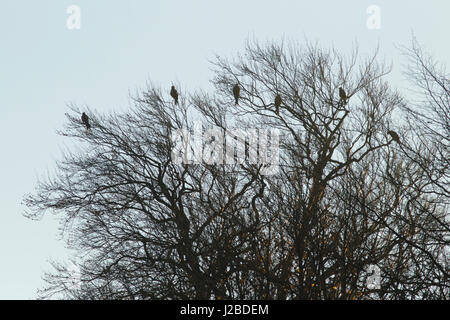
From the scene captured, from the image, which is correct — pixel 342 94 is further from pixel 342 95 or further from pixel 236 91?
pixel 236 91

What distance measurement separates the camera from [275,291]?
995 centimetres

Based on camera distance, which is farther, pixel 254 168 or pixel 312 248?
pixel 254 168

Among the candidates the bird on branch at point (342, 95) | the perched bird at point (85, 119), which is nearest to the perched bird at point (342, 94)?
the bird on branch at point (342, 95)

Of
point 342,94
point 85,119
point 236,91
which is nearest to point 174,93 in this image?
point 236,91

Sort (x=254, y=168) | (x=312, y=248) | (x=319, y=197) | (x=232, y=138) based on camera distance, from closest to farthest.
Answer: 1. (x=312, y=248)
2. (x=319, y=197)
3. (x=254, y=168)
4. (x=232, y=138)

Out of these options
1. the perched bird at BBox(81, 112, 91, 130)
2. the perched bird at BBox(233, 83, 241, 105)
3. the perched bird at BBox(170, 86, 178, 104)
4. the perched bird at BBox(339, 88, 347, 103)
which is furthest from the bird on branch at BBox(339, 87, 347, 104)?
the perched bird at BBox(81, 112, 91, 130)

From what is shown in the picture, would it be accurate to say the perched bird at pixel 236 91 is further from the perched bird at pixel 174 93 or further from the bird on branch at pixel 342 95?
the bird on branch at pixel 342 95

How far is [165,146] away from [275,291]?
6.99 metres

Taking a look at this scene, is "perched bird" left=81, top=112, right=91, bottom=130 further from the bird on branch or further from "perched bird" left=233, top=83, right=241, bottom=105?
the bird on branch
